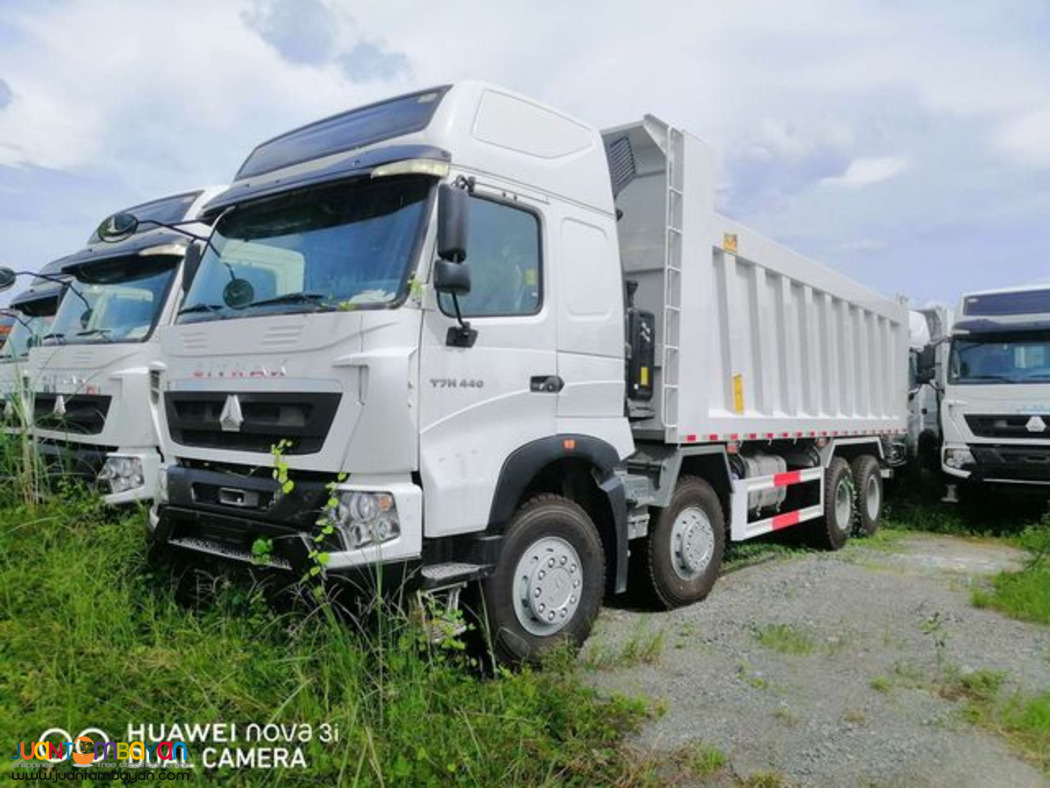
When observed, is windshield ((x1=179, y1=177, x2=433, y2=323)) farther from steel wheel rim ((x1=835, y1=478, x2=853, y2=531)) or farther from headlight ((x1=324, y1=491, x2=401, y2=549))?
steel wheel rim ((x1=835, y1=478, x2=853, y2=531))

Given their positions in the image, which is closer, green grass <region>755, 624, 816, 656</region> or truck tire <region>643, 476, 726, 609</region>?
→ green grass <region>755, 624, 816, 656</region>

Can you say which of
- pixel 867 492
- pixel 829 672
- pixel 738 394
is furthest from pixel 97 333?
pixel 867 492

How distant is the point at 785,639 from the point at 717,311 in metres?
2.51

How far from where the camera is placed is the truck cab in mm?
5621

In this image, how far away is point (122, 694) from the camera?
3324 mm

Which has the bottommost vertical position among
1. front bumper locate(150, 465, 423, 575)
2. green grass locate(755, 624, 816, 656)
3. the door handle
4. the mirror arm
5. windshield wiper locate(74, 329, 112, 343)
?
green grass locate(755, 624, 816, 656)

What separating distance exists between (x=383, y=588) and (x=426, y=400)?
0.85 metres

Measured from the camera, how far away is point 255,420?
385 centimetres

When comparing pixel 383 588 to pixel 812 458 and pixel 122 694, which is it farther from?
pixel 812 458

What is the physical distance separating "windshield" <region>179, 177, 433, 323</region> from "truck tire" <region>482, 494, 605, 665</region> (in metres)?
1.41

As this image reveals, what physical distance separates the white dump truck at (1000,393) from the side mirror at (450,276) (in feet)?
28.5

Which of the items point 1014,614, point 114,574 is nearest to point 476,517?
point 114,574

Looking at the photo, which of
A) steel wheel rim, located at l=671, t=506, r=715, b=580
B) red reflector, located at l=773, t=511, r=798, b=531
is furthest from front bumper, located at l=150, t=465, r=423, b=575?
red reflector, located at l=773, t=511, r=798, b=531

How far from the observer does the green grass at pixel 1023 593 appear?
553cm
